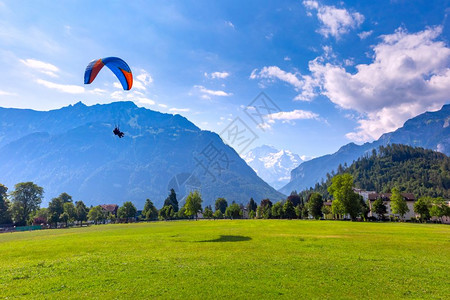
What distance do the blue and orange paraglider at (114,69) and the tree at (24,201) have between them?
10350 centimetres

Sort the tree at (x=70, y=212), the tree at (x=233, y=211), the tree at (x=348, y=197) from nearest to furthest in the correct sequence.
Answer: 1. the tree at (x=348, y=197)
2. the tree at (x=70, y=212)
3. the tree at (x=233, y=211)

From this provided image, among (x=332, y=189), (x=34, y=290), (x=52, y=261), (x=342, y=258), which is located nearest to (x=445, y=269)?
(x=342, y=258)

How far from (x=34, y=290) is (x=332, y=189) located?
3682 inches

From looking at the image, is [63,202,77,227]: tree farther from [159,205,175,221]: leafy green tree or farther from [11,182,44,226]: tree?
[159,205,175,221]: leafy green tree

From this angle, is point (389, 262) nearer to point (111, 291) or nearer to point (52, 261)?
point (111, 291)

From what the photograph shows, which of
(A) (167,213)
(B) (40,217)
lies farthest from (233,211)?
(B) (40,217)

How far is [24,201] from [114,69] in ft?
353

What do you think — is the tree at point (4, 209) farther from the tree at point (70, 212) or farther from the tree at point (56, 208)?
the tree at point (70, 212)

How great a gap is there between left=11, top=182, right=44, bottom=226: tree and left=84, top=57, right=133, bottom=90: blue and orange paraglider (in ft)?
340

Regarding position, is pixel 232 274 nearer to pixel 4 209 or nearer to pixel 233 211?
pixel 4 209

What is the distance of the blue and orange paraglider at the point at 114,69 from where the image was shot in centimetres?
3341

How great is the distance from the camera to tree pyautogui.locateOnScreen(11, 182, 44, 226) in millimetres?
105062

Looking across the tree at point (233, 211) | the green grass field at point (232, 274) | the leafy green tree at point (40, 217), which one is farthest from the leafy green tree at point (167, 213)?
the green grass field at point (232, 274)

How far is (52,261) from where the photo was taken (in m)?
21.4
